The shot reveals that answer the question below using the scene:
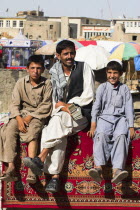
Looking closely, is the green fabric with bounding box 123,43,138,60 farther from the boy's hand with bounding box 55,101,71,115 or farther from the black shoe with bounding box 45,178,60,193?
the black shoe with bounding box 45,178,60,193

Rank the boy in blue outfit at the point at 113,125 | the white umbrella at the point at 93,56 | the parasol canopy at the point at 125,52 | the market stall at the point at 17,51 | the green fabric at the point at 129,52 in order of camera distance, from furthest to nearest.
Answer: the market stall at the point at 17,51 < the green fabric at the point at 129,52 < the parasol canopy at the point at 125,52 < the white umbrella at the point at 93,56 < the boy in blue outfit at the point at 113,125

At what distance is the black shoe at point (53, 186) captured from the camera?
525 centimetres

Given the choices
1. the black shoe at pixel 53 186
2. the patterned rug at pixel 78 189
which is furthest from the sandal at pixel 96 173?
the black shoe at pixel 53 186

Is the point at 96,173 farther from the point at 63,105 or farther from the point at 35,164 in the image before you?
the point at 63,105

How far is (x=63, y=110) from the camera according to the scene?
5.45 metres

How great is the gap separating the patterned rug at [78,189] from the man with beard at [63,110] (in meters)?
0.19

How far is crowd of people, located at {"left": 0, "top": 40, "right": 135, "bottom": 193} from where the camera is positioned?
527 centimetres

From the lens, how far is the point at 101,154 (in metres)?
5.27

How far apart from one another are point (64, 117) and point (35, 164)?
0.60m

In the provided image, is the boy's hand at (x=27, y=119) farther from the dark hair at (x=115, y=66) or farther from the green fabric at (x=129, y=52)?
the green fabric at (x=129, y=52)

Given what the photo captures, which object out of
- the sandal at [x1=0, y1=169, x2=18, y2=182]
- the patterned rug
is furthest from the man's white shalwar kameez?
the sandal at [x1=0, y1=169, x2=18, y2=182]

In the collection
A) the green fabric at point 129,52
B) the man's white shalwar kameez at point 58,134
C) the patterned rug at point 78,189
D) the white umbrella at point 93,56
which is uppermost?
the green fabric at point 129,52

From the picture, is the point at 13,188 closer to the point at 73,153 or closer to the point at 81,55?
the point at 73,153

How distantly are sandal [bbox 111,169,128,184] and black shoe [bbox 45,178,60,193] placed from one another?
1.96ft
